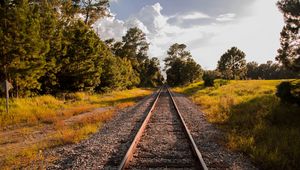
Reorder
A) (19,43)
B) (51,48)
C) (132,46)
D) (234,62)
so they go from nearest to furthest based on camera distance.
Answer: (19,43), (51,48), (132,46), (234,62)

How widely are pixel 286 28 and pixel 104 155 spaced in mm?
28575

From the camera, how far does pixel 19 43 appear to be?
17000 mm

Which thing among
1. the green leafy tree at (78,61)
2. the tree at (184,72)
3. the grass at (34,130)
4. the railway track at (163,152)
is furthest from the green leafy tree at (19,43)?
the tree at (184,72)

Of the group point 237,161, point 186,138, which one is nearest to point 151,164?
point 237,161

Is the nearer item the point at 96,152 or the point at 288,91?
the point at 96,152

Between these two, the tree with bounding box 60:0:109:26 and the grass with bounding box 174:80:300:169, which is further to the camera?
the tree with bounding box 60:0:109:26

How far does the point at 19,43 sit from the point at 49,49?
370 cm

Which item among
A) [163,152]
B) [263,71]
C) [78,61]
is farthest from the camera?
[263,71]

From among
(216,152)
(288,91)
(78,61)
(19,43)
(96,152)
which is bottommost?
(216,152)

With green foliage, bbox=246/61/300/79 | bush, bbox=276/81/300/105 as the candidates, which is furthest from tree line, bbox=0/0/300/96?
green foliage, bbox=246/61/300/79

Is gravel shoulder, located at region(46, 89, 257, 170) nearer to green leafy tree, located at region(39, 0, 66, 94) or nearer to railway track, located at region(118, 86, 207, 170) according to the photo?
railway track, located at region(118, 86, 207, 170)

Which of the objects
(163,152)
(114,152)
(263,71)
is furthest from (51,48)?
(263,71)

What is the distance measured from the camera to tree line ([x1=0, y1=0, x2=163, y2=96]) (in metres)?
Answer: 16.9

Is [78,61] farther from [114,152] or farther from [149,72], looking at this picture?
[149,72]
